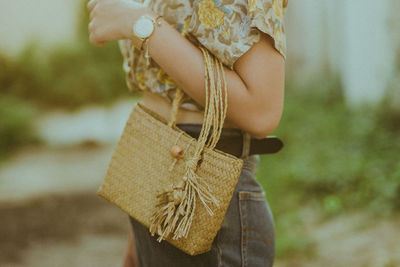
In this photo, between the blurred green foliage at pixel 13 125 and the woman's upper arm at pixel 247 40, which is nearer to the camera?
the woman's upper arm at pixel 247 40

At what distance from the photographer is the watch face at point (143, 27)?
1.01 m

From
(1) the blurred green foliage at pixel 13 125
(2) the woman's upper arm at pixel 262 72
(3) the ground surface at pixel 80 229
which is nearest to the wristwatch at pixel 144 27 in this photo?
(2) the woman's upper arm at pixel 262 72

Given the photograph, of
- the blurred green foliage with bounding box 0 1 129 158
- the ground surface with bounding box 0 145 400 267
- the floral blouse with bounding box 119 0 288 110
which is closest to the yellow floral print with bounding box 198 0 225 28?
the floral blouse with bounding box 119 0 288 110

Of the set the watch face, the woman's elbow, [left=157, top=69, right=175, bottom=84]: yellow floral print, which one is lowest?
the woman's elbow

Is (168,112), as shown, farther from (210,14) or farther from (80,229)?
(80,229)

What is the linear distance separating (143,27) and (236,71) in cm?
24

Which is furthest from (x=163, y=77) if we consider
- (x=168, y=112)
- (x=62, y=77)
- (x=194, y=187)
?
(x=62, y=77)

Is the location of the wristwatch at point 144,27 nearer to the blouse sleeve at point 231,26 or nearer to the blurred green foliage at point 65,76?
the blouse sleeve at point 231,26

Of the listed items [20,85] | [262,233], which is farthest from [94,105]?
[262,233]

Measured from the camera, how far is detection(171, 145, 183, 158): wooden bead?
3.37ft

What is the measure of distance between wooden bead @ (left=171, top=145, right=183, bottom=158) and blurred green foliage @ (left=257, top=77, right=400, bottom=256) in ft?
8.28

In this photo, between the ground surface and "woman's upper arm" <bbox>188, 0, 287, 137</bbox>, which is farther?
the ground surface

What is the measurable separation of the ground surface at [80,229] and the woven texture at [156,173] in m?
2.32

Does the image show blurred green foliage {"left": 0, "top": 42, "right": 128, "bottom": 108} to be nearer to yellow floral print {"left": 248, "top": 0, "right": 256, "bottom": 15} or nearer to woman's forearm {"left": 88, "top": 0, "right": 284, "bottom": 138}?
woman's forearm {"left": 88, "top": 0, "right": 284, "bottom": 138}
